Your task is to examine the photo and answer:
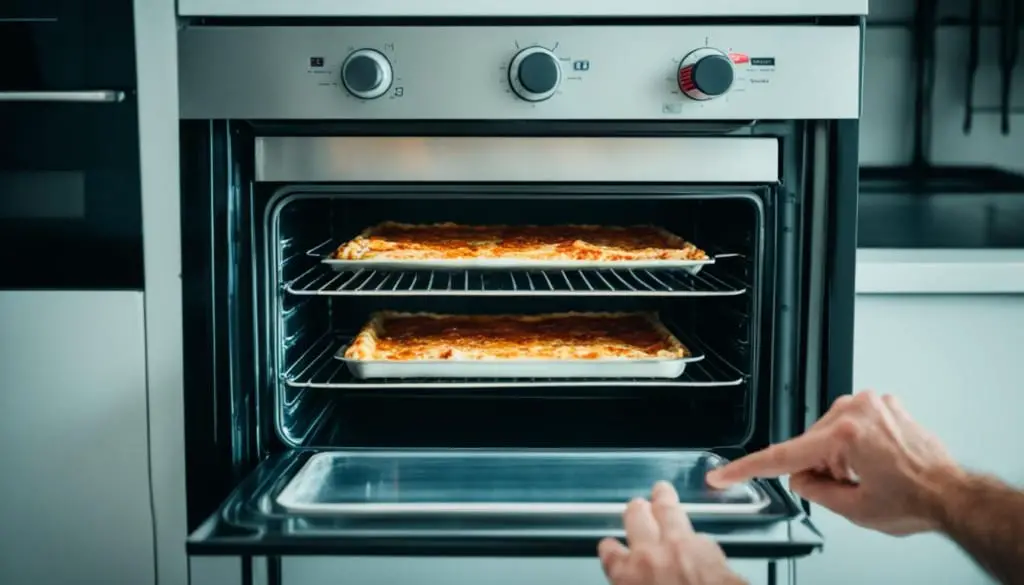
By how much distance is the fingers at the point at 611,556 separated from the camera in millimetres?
1019

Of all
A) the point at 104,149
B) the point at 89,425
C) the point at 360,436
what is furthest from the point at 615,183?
the point at 89,425

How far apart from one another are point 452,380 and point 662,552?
2.09 feet

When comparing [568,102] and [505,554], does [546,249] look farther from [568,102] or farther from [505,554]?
[505,554]

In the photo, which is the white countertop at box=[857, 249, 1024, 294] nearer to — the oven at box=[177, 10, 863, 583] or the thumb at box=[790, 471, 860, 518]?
the oven at box=[177, 10, 863, 583]

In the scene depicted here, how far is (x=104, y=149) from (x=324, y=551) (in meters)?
0.64

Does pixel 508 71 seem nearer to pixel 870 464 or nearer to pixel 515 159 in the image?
pixel 515 159

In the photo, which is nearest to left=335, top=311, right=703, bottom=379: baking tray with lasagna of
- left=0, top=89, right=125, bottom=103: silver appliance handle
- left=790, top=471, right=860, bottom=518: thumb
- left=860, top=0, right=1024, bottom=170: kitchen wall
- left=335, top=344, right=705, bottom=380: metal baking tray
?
left=335, top=344, right=705, bottom=380: metal baking tray

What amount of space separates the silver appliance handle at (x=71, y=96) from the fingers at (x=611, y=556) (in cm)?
86

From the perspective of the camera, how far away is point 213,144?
4.50ft

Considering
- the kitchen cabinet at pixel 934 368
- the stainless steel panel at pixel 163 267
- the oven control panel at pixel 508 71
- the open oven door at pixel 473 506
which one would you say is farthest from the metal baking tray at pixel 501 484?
the oven control panel at pixel 508 71

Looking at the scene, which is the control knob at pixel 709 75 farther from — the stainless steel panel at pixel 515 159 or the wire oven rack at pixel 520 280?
the wire oven rack at pixel 520 280

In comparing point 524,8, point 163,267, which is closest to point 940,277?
point 524,8

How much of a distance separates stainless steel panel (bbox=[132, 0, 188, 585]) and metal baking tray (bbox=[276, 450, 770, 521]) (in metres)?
0.22

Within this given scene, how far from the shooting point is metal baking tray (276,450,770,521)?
47.6 inches
